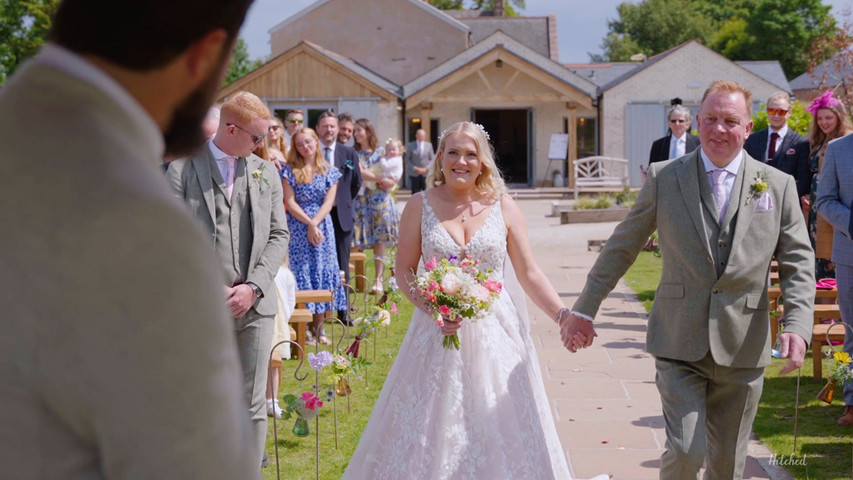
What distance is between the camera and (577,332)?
4.89 meters

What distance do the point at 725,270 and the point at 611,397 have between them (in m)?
3.79

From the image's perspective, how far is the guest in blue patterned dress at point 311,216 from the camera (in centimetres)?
986

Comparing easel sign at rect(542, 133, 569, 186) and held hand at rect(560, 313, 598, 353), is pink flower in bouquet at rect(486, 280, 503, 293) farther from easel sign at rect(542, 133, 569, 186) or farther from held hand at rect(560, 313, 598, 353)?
easel sign at rect(542, 133, 569, 186)

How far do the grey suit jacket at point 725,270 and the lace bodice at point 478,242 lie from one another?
109cm

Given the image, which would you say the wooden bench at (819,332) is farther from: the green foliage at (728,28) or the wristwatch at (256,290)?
the green foliage at (728,28)

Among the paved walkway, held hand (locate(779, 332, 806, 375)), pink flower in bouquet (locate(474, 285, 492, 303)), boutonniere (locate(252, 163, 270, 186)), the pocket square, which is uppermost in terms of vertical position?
boutonniere (locate(252, 163, 270, 186))

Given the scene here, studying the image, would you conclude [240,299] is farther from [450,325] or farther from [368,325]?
[368,325]

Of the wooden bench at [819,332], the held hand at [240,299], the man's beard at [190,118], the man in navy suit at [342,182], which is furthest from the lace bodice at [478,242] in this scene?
the man in navy suit at [342,182]

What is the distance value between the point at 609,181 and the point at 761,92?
249 inches

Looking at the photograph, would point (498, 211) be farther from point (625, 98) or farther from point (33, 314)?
point (625, 98)

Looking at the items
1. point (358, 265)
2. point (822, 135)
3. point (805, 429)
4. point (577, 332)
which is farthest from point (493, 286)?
point (358, 265)

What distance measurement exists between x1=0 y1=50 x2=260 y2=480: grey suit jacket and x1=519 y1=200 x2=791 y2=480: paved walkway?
537 centimetres

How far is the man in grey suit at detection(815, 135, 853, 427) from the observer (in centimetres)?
675

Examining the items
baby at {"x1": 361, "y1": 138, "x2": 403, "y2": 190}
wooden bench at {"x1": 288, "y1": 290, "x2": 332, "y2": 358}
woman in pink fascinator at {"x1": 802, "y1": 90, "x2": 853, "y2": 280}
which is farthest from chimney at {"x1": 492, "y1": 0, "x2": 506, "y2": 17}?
wooden bench at {"x1": 288, "y1": 290, "x2": 332, "y2": 358}
